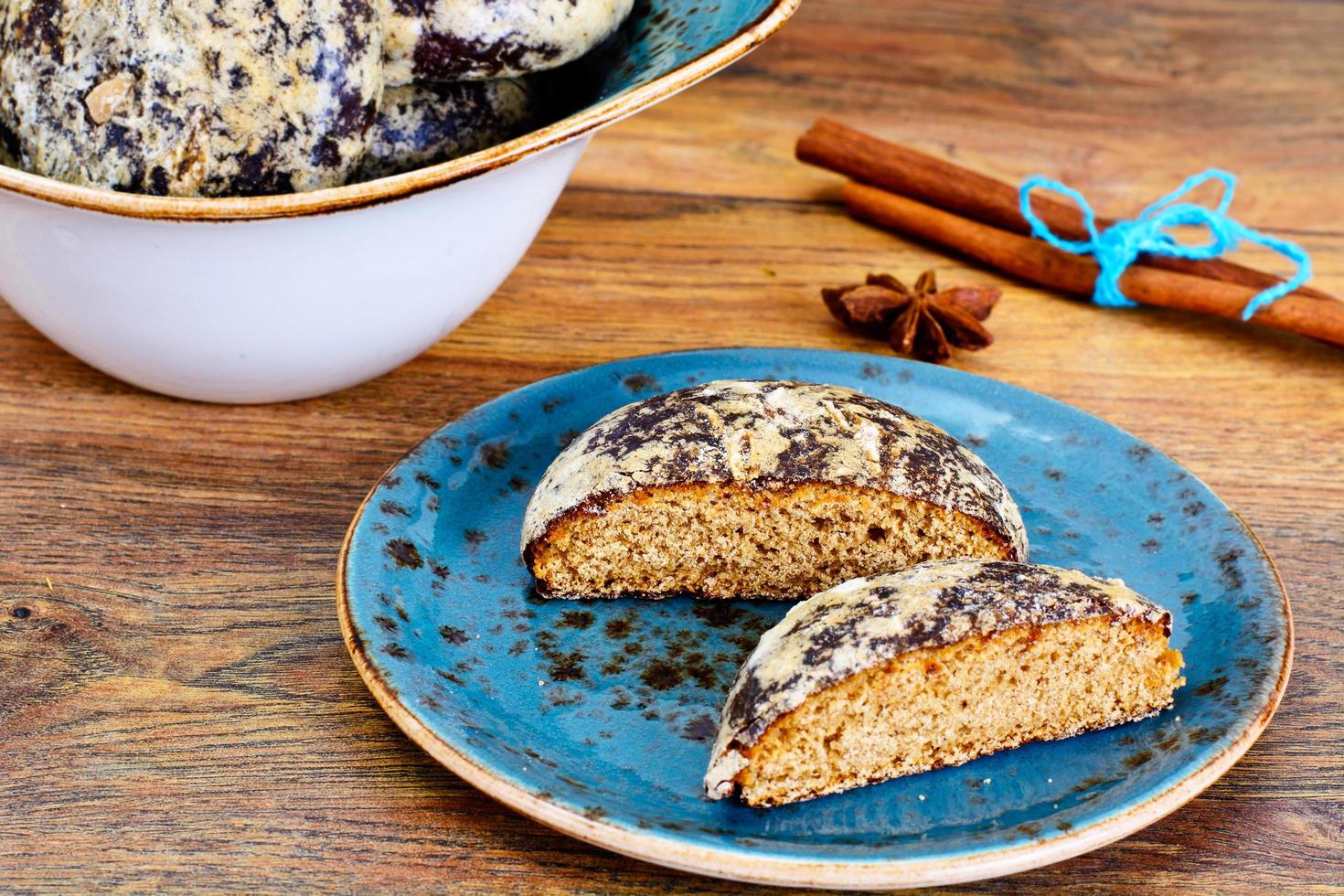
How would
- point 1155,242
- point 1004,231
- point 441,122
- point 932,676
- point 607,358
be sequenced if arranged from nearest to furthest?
point 932,676
point 441,122
point 607,358
point 1155,242
point 1004,231

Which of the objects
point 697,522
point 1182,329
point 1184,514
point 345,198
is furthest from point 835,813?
point 1182,329

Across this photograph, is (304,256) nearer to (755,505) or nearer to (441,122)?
(441,122)

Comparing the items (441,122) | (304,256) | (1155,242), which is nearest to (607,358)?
(441,122)

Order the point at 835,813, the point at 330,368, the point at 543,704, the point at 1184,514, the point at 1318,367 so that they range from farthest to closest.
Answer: the point at 1318,367, the point at 330,368, the point at 1184,514, the point at 543,704, the point at 835,813

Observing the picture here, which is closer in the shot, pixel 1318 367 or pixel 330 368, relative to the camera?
pixel 330 368

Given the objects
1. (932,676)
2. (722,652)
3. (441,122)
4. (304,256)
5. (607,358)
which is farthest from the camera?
(607,358)

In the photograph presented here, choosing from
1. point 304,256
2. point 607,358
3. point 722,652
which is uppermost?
point 304,256

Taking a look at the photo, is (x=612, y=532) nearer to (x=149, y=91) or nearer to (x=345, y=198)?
(x=345, y=198)
